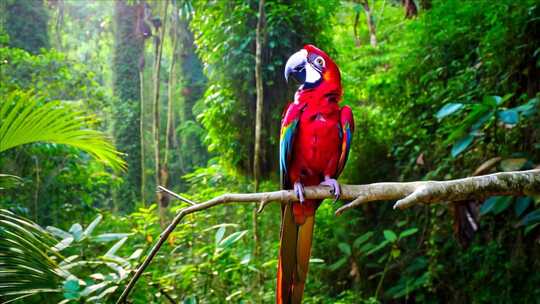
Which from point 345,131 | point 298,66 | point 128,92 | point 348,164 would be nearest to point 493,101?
point 345,131

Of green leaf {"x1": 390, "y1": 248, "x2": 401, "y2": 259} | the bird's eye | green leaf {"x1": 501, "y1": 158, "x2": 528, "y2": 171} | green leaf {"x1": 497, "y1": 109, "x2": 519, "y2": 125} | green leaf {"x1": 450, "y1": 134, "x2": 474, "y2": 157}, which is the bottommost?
green leaf {"x1": 390, "y1": 248, "x2": 401, "y2": 259}

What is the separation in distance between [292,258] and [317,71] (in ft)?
1.84

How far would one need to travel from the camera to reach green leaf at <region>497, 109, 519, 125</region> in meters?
1.91

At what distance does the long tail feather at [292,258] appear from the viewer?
3.53 ft

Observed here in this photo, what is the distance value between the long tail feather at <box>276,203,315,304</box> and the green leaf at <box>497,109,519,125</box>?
3.88ft

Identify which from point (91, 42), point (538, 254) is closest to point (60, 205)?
point (538, 254)

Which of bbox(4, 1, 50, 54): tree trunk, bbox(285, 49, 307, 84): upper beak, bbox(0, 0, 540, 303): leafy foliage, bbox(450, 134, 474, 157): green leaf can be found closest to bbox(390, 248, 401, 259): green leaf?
bbox(0, 0, 540, 303): leafy foliage

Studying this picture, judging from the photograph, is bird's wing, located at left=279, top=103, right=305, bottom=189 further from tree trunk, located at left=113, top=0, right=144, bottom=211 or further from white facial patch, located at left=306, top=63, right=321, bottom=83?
tree trunk, located at left=113, top=0, right=144, bottom=211

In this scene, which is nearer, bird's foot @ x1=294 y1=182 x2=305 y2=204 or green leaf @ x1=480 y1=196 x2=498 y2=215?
bird's foot @ x1=294 y1=182 x2=305 y2=204

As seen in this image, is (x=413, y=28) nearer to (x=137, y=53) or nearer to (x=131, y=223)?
(x=131, y=223)

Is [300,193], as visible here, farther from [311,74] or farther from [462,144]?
[462,144]

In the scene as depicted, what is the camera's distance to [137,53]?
21.8 feet

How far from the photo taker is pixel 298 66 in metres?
1.34

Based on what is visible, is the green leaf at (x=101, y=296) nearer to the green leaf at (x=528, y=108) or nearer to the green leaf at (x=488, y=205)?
the green leaf at (x=488, y=205)
